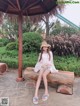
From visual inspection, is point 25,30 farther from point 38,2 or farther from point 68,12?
point 38,2

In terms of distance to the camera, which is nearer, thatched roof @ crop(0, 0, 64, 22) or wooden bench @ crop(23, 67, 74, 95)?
wooden bench @ crop(23, 67, 74, 95)

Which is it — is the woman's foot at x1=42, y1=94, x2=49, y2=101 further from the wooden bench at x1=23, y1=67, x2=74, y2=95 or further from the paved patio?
the wooden bench at x1=23, y1=67, x2=74, y2=95

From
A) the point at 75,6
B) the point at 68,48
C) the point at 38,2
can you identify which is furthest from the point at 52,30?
the point at 38,2

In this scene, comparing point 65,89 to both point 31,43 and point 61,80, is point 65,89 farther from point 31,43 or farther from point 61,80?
point 31,43

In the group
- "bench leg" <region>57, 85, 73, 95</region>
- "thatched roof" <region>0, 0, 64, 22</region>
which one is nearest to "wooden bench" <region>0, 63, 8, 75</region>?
"thatched roof" <region>0, 0, 64, 22</region>

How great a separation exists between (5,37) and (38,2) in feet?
17.4

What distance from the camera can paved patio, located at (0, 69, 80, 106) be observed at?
16.4 ft

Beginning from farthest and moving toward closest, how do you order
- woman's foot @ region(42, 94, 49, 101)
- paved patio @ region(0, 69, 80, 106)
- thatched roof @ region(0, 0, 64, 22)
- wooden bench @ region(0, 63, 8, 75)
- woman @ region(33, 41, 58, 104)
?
wooden bench @ region(0, 63, 8, 75), thatched roof @ region(0, 0, 64, 22), woman @ region(33, 41, 58, 104), woman's foot @ region(42, 94, 49, 101), paved patio @ region(0, 69, 80, 106)

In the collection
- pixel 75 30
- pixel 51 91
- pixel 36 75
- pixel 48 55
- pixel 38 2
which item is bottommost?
pixel 51 91

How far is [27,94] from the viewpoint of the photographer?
5.42m

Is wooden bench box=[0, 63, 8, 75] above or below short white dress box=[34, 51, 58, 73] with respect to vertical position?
below

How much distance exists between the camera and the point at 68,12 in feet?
34.0

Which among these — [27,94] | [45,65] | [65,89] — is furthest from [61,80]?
[27,94]

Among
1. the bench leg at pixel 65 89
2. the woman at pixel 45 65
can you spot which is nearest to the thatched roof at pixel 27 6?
the woman at pixel 45 65
